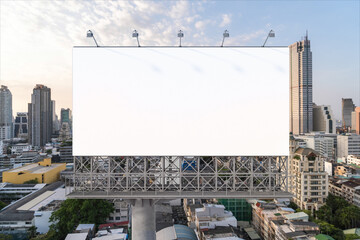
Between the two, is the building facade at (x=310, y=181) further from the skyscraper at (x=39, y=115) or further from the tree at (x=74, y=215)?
the skyscraper at (x=39, y=115)

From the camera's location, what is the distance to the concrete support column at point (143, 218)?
386 inches

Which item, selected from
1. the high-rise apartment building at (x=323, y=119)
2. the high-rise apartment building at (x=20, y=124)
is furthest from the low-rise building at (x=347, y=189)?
the high-rise apartment building at (x=20, y=124)

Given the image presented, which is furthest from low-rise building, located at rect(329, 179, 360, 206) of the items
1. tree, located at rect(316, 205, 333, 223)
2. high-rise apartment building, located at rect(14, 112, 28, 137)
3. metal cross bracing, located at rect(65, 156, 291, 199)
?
high-rise apartment building, located at rect(14, 112, 28, 137)

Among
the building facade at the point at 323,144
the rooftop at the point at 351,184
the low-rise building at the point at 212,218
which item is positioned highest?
the building facade at the point at 323,144

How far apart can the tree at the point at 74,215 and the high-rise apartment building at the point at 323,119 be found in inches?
3528

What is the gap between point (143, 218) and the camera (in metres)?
9.84

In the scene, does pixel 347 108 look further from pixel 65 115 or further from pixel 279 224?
pixel 65 115

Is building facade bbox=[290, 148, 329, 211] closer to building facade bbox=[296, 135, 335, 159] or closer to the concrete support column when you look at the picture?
the concrete support column

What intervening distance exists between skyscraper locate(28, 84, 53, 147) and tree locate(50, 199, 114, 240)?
68.6 metres

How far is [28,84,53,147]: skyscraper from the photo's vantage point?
77438 millimetres

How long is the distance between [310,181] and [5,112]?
109 metres

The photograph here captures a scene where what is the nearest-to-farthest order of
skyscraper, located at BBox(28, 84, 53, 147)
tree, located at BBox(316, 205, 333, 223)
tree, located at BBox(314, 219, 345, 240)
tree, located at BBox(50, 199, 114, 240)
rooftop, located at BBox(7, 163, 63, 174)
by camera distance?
tree, located at BBox(314, 219, 345, 240), tree, located at BBox(50, 199, 114, 240), tree, located at BBox(316, 205, 333, 223), rooftop, located at BBox(7, 163, 63, 174), skyscraper, located at BBox(28, 84, 53, 147)

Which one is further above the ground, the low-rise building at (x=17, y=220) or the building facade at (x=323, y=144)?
the building facade at (x=323, y=144)

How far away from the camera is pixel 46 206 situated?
931 inches
